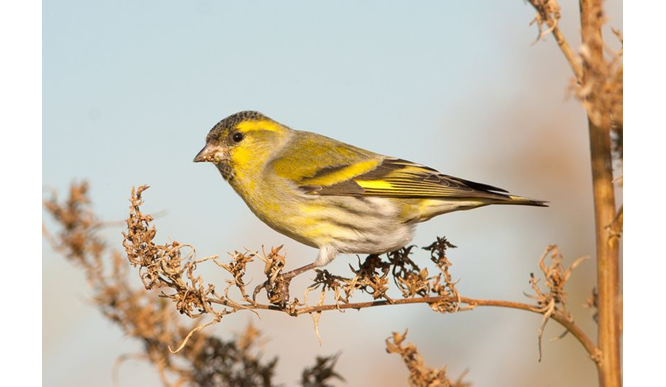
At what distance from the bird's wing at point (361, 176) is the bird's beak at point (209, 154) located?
356 millimetres

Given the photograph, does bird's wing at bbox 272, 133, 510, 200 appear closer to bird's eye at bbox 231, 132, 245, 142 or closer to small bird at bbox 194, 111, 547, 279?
small bird at bbox 194, 111, 547, 279

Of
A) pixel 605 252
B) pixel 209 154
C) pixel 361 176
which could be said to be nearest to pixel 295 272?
pixel 361 176

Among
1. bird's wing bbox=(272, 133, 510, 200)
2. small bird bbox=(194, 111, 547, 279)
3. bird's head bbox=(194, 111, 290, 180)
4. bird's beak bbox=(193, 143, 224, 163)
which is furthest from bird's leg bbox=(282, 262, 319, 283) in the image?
bird's beak bbox=(193, 143, 224, 163)

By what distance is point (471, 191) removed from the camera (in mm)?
3588

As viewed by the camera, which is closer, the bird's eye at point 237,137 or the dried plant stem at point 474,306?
the dried plant stem at point 474,306

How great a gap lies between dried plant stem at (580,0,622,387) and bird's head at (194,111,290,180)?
2.54 metres

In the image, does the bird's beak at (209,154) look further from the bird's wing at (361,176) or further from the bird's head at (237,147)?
the bird's wing at (361,176)

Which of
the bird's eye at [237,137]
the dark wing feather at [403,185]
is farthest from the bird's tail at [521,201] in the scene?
the bird's eye at [237,137]

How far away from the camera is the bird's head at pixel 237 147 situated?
4270 millimetres

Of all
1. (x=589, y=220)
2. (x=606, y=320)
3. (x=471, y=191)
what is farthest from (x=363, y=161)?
(x=606, y=320)

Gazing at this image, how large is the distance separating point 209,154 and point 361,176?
950 mm

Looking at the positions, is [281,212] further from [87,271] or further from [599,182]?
[599,182]

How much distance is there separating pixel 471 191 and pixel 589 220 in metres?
1.04

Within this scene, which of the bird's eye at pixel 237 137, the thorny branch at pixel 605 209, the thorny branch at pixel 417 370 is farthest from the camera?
the bird's eye at pixel 237 137
